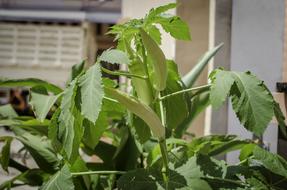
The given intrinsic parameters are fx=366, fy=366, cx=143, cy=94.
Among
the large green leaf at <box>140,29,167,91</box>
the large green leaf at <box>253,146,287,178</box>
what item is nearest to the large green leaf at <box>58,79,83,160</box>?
the large green leaf at <box>140,29,167,91</box>

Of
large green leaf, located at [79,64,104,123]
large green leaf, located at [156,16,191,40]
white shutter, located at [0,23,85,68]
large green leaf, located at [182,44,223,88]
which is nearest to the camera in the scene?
large green leaf, located at [79,64,104,123]

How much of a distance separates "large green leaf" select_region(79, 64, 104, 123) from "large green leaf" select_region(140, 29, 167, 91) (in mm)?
79

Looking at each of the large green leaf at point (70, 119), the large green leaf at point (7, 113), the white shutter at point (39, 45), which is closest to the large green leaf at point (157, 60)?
the large green leaf at point (70, 119)

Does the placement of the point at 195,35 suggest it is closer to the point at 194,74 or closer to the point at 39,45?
the point at 194,74

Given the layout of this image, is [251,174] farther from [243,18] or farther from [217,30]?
[217,30]

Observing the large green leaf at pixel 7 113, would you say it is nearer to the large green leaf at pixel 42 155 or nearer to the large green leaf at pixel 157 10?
the large green leaf at pixel 42 155

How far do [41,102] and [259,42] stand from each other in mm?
599

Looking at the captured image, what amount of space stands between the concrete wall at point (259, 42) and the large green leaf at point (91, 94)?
443mm

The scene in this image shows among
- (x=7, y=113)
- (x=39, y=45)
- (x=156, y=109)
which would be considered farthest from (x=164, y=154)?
(x=39, y=45)

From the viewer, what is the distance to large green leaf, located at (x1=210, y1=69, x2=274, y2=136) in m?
0.43

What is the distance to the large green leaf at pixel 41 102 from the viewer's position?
1.88 feet

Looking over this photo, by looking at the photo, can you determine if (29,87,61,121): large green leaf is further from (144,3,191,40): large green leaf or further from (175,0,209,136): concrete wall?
(175,0,209,136): concrete wall

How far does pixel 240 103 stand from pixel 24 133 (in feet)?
1.88

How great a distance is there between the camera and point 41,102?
0.62m
